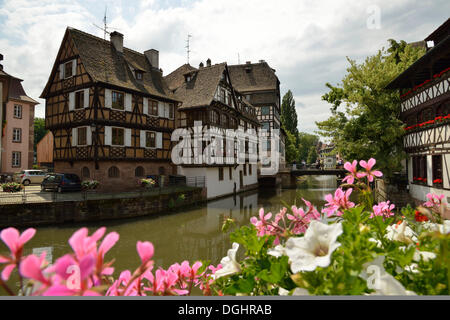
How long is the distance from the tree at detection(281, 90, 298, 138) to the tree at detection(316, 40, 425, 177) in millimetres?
32805

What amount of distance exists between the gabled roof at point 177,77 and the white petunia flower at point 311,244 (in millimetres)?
28810

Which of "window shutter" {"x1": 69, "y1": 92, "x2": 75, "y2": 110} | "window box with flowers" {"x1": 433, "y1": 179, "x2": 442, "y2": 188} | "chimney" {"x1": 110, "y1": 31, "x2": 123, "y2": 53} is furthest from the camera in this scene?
"chimney" {"x1": 110, "y1": 31, "x2": 123, "y2": 53}

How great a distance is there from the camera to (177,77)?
29703 mm

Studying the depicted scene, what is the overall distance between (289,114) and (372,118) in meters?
35.6

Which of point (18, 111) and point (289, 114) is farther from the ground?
point (289, 114)

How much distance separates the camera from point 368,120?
60.4 feet

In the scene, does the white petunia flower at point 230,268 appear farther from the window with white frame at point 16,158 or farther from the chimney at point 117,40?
the window with white frame at point 16,158

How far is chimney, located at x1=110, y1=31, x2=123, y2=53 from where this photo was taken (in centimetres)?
2114

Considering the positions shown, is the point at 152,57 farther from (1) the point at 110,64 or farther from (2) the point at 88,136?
(2) the point at 88,136

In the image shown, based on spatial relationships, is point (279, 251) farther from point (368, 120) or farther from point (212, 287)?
point (368, 120)

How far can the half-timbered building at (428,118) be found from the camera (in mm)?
12492

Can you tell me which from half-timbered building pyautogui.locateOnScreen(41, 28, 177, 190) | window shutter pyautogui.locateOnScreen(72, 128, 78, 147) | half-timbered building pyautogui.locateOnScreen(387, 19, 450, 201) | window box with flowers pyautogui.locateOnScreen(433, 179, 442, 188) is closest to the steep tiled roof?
half-timbered building pyautogui.locateOnScreen(41, 28, 177, 190)

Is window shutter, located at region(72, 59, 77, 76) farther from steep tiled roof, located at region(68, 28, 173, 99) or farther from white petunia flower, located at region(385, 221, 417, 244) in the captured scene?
white petunia flower, located at region(385, 221, 417, 244)

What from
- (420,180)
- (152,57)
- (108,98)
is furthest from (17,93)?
(420,180)
